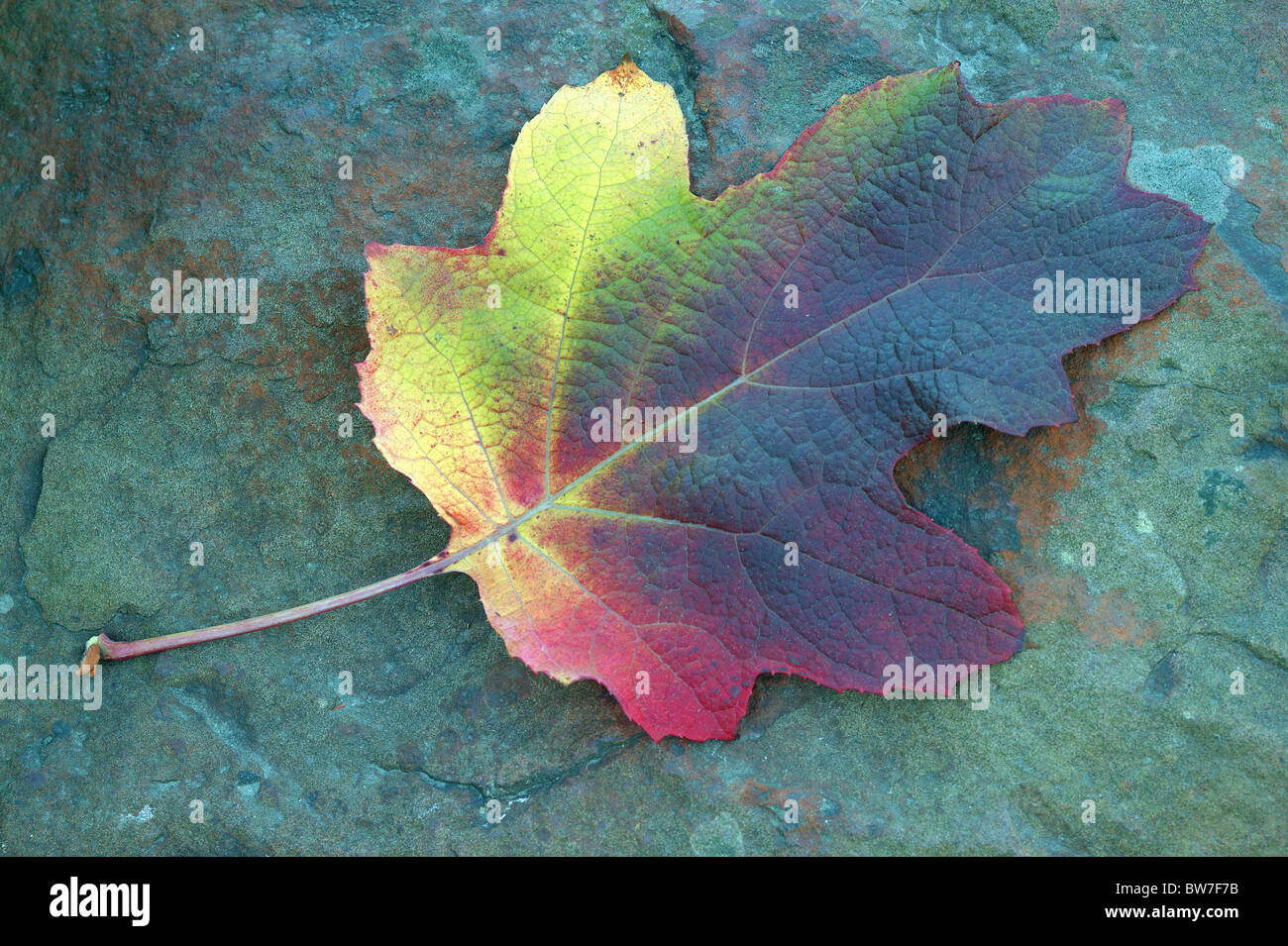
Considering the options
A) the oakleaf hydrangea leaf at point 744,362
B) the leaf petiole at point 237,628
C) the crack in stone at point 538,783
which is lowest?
the crack in stone at point 538,783

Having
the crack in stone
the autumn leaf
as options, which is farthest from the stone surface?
the autumn leaf

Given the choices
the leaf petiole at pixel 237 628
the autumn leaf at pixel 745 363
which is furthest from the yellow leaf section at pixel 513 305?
the leaf petiole at pixel 237 628

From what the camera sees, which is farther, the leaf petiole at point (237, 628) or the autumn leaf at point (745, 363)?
the leaf petiole at point (237, 628)

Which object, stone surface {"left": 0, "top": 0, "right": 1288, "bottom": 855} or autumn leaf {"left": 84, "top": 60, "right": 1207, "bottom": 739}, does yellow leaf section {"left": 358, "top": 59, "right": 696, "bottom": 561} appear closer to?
autumn leaf {"left": 84, "top": 60, "right": 1207, "bottom": 739}

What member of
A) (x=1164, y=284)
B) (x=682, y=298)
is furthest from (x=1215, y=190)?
(x=682, y=298)

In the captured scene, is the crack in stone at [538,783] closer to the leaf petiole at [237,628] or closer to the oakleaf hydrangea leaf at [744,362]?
the oakleaf hydrangea leaf at [744,362]

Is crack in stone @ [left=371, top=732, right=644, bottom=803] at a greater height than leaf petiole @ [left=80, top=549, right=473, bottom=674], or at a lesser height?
lesser

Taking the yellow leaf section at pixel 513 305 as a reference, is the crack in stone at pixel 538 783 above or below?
below
